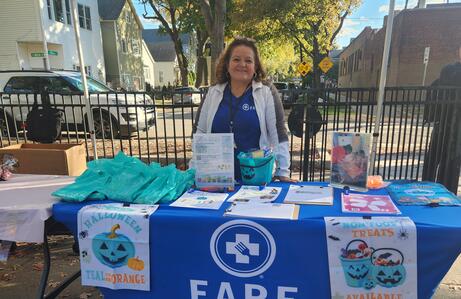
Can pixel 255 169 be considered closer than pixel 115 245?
No

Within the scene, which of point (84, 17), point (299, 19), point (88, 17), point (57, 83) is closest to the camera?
point (57, 83)

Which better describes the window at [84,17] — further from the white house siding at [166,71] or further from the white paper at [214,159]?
the white house siding at [166,71]

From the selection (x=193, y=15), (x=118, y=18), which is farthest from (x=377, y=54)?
(x=118, y=18)

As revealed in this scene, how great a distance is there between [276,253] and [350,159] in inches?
32.6

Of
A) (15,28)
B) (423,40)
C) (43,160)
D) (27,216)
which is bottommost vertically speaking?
(27,216)

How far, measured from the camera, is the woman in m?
2.58

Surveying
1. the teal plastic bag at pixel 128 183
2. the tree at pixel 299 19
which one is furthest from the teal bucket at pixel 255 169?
the tree at pixel 299 19

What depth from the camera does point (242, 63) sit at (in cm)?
254

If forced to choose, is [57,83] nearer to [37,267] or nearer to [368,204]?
[37,267]

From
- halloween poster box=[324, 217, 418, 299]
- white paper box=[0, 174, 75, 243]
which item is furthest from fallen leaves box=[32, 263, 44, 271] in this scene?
halloween poster box=[324, 217, 418, 299]

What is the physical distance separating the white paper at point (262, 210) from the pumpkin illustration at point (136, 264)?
61 cm

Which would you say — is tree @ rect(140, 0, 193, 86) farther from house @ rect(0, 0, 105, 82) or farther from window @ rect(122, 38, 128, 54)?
house @ rect(0, 0, 105, 82)

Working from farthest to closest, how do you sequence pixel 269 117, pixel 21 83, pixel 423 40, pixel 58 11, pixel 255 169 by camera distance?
pixel 423 40
pixel 58 11
pixel 21 83
pixel 269 117
pixel 255 169

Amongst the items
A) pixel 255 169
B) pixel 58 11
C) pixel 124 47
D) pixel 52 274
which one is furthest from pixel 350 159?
pixel 124 47
